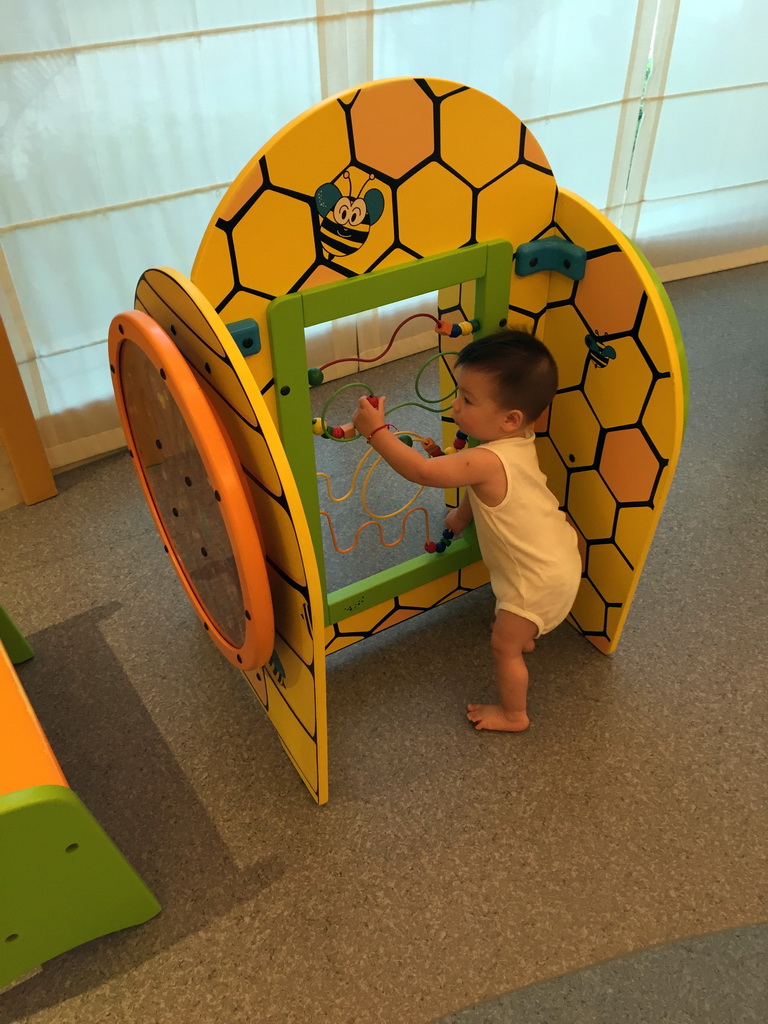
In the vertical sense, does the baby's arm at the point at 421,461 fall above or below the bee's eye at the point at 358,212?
below

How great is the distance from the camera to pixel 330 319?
3.28 feet

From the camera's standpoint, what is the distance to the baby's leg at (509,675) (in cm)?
117

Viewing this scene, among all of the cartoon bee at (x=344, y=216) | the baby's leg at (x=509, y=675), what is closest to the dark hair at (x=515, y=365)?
the cartoon bee at (x=344, y=216)

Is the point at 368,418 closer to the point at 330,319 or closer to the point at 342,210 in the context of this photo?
the point at 330,319

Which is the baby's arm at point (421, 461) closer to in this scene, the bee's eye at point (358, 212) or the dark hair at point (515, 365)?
the dark hair at point (515, 365)

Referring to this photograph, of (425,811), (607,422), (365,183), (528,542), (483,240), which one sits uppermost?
(365,183)

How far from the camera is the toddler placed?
1.05m

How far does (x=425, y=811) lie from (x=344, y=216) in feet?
2.58

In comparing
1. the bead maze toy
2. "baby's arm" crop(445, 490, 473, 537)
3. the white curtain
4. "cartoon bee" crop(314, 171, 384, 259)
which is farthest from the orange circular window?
the white curtain

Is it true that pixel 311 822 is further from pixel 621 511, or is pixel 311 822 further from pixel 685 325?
pixel 685 325

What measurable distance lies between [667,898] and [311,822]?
0.47 meters

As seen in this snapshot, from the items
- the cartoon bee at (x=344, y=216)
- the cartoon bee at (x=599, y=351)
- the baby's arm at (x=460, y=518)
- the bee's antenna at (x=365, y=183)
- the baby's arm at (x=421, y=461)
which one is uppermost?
the bee's antenna at (x=365, y=183)

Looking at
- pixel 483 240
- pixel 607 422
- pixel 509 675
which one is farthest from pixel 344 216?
pixel 509 675

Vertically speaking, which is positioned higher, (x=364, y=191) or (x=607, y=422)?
(x=364, y=191)
